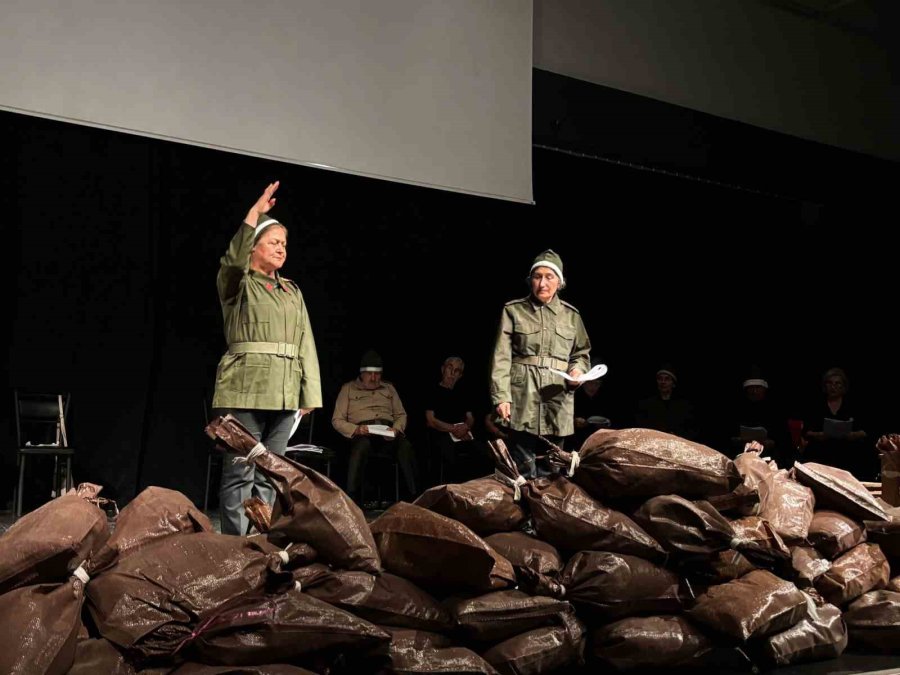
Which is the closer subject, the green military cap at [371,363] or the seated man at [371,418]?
the seated man at [371,418]

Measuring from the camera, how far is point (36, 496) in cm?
448

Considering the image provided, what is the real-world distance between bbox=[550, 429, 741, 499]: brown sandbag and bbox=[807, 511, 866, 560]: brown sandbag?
0.38m

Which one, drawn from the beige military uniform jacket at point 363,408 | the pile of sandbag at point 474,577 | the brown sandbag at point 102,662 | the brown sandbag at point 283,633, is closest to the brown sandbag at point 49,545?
the pile of sandbag at point 474,577

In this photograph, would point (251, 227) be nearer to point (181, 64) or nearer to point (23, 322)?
point (181, 64)

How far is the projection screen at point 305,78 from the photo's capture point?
8.88 feet

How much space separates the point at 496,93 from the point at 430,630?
2.36 m

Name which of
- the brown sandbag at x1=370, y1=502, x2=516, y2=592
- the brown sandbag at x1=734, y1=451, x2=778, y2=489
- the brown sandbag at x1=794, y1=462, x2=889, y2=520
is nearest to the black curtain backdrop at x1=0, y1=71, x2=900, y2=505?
the brown sandbag at x1=734, y1=451, x2=778, y2=489

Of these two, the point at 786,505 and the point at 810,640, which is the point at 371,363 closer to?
the point at 786,505

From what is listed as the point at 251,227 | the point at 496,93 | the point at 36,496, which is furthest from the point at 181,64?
the point at 36,496

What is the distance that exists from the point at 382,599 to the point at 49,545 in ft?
2.10

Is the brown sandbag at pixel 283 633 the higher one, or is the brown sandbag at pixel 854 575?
the brown sandbag at pixel 283 633

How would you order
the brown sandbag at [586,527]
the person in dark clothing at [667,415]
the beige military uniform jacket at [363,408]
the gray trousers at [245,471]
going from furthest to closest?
1. the person in dark clothing at [667,415]
2. the beige military uniform jacket at [363,408]
3. the gray trousers at [245,471]
4. the brown sandbag at [586,527]

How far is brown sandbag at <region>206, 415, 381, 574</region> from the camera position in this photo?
1720 mm

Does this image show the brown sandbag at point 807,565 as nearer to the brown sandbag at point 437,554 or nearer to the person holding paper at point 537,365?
the brown sandbag at point 437,554
